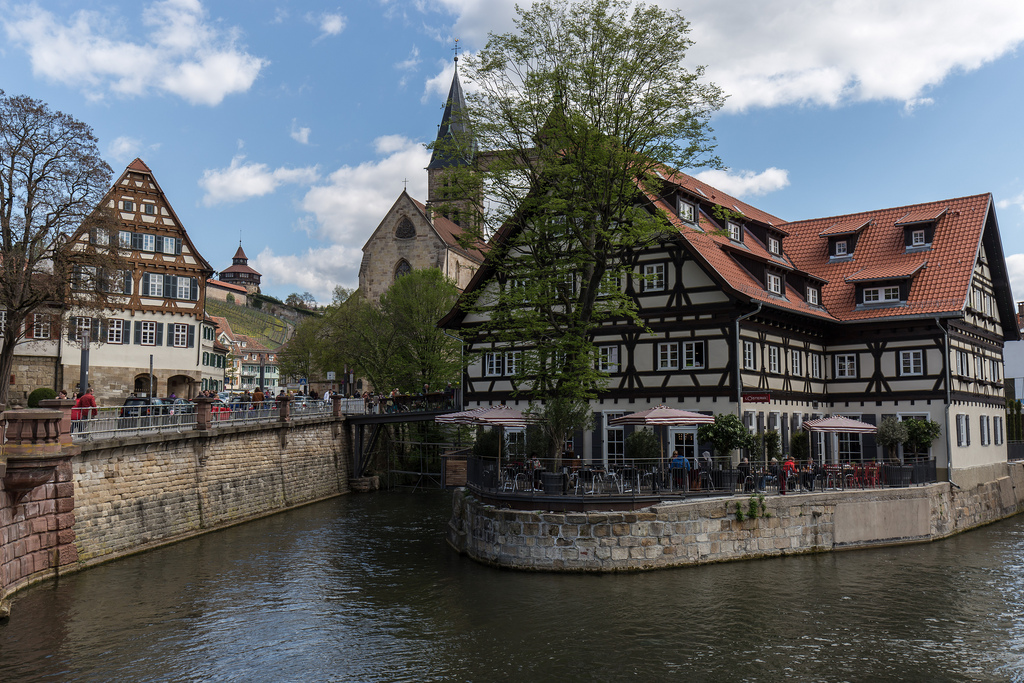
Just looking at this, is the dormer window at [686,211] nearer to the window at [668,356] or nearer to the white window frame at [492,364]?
the window at [668,356]

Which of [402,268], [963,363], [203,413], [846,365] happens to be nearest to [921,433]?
[846,365]

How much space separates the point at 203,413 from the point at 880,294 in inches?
1016

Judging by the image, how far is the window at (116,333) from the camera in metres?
42.3

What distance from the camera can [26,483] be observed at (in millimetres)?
18109

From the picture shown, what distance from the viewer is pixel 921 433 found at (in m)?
30.5

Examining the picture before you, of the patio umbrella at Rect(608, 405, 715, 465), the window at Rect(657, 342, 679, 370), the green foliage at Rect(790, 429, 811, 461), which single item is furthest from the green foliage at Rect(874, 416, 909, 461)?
the patio umbrella at Rect(608, 405, 715, 465)

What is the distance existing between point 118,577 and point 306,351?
4664 centimetres

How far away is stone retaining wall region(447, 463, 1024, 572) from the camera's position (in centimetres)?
2091

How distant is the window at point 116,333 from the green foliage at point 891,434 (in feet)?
114

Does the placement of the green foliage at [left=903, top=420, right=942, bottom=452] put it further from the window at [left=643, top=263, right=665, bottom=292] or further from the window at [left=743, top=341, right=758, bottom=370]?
the window at [left=643, top=263, right=665, bottom=292]

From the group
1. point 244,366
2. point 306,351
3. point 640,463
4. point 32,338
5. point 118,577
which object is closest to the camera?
point 118,577

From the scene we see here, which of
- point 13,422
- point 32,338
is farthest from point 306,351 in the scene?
point 13,422

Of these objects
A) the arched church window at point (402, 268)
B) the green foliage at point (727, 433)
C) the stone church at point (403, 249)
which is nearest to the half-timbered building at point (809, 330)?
the green foliage at point (727, 433)

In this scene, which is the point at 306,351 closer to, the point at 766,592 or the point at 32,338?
the point at 32,338
